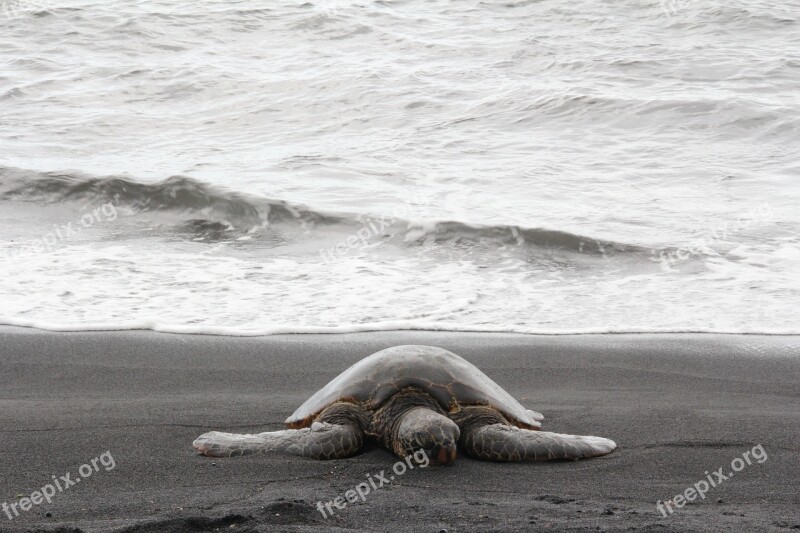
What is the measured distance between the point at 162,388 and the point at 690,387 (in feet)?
9.25

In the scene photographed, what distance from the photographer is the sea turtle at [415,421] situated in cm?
346

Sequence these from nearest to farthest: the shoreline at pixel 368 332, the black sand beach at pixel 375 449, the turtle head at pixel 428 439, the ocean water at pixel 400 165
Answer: the black sand beach at pixel 375 449, the turtle head at pixel 428 439, the shoreline at pixel 368 332, the ocean water at pixel 400 165

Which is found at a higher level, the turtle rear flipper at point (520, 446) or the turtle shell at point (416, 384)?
the turtle shell at point (416, 384)

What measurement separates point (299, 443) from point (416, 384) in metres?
0.56

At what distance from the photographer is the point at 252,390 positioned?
4559 mm

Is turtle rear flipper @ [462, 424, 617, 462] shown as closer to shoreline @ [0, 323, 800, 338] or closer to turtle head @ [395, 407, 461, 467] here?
turtle head @ [395, 407, 461, 467]

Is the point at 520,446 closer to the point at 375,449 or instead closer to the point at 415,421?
the point at 415,421

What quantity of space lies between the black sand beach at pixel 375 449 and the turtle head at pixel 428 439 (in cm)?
6

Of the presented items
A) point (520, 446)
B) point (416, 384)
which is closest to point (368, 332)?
point (416, 384)

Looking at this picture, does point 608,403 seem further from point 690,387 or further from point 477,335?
point 477,335

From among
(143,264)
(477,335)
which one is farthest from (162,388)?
(143,264)

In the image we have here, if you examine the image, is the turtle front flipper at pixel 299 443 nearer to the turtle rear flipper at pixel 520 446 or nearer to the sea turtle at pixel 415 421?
the sea turtle at pixel 415 421

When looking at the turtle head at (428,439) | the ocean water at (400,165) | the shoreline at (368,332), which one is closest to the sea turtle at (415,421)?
the turtle head at (428,439)

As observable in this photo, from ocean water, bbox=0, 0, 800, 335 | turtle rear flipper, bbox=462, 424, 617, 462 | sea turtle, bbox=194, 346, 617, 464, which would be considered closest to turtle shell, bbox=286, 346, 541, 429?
sea turtle, bbox=194, 346, 617, 464
